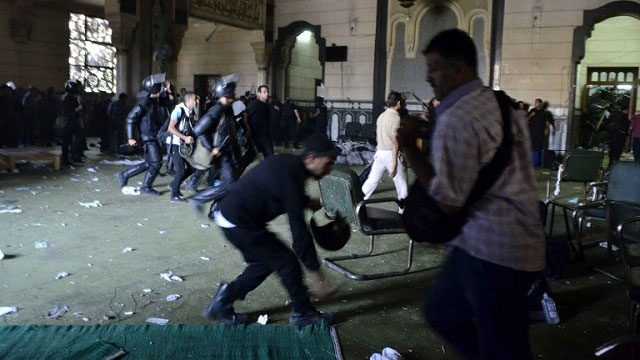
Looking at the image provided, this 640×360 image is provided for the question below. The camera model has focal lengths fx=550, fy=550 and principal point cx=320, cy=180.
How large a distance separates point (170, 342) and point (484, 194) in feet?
7.73

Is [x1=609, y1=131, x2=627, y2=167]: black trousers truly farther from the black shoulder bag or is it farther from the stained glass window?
the stained glass window

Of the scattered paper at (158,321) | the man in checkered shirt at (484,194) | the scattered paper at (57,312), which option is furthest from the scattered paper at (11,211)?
the man in checkered shirt at (484,194)

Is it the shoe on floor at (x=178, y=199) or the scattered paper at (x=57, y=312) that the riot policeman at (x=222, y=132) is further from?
the scattered paper at (x=57, y=312)

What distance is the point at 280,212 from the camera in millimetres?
3514

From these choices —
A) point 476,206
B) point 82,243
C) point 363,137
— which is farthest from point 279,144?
point 476,206

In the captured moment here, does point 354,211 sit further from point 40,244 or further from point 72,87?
point 72,87

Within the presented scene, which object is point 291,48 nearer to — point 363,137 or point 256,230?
point 363,137

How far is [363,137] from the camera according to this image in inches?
709

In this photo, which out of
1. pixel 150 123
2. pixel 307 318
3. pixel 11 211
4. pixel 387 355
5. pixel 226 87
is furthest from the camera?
pixel 150 123

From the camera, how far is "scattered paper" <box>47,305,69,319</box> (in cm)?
385

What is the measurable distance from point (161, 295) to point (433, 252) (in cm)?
290

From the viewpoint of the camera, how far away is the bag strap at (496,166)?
1966 millimetres

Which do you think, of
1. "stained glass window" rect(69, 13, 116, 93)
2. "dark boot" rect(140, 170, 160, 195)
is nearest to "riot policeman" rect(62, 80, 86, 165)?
"dark boot" rect(140, 170, 160, 195)

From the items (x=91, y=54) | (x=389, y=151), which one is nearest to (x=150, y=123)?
(x=389, y=151)
